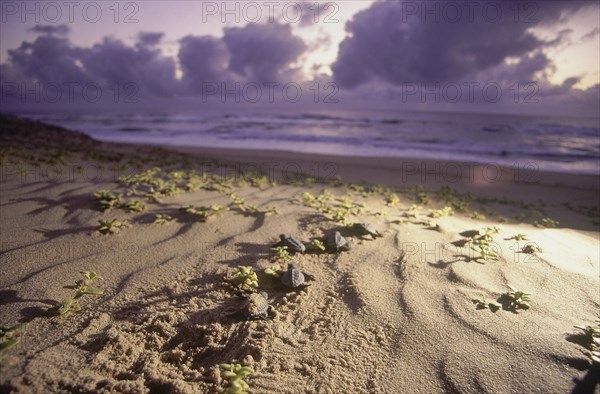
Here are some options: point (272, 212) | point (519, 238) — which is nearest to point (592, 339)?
point (519, 238)

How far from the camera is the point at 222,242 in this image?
371 cm

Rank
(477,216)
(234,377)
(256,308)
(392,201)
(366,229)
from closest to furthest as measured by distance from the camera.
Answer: (234,377)
(256,308)
(366,229)
(477,216)
(392,201)

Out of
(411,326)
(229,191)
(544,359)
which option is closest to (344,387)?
(411,326)

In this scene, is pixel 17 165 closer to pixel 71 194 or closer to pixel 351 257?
pixel 71 194

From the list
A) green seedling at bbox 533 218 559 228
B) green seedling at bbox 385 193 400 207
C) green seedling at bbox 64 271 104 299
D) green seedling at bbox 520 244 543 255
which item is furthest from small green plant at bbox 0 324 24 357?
green seedling at bbox 533 218 559 228

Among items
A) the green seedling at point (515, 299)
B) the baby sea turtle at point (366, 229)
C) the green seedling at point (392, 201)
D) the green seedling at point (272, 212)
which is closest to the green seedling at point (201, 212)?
the green seedling at point (272, 212)

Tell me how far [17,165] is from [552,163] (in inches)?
752

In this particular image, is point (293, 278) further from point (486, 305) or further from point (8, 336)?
point (8, 336)

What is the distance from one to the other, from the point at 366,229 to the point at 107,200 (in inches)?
147

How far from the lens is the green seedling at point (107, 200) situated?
418cm

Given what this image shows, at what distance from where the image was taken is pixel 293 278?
2.90 m

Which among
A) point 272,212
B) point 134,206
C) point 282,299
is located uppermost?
point 134,206

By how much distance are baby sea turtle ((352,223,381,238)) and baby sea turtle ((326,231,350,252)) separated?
0.42m

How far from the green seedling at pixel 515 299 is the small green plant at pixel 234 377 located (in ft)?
7.77
